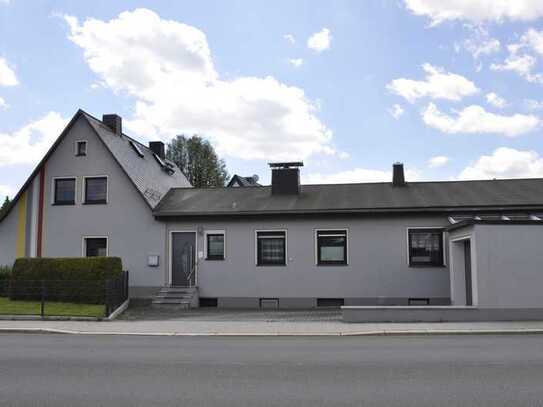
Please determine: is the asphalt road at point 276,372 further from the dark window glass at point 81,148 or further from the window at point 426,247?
the dark window glass at point 81,148

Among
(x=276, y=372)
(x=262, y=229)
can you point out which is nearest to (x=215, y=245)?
(x=262, y=229)

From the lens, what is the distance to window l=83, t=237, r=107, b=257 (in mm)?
22422

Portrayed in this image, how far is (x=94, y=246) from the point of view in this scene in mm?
22516

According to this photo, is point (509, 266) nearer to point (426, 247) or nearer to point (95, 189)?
point (426, 247)

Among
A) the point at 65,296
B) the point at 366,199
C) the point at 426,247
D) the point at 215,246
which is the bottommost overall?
the point at 65,296

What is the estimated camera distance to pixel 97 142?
22781mm

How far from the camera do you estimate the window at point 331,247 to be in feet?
68.0

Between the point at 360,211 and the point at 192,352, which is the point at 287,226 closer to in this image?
the point at 360,211

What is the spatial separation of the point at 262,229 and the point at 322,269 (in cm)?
280

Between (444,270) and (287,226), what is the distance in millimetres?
6067

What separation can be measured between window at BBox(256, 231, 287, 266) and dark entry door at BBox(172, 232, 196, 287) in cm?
262

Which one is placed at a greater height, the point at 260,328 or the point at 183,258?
the point at 183,258

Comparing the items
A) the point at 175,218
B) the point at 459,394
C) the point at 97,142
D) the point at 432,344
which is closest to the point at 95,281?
the point at 175,218

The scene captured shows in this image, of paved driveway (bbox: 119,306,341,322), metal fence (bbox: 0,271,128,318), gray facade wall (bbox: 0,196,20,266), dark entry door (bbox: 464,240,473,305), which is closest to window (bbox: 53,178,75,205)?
gray facade wall (bbox: 0,196,20,266)
